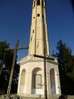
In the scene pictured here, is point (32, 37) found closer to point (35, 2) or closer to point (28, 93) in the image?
point (35, 2)

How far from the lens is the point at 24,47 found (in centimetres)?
1465

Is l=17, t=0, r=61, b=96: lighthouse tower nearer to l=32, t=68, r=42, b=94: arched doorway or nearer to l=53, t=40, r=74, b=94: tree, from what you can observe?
l=32, t=68, r=42, b=94: arched doorway

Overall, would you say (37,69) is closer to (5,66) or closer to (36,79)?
(36,79)

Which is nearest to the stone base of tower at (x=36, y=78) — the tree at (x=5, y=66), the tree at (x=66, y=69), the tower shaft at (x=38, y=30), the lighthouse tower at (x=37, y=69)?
the lighthouse tower at (x=37, y=69)

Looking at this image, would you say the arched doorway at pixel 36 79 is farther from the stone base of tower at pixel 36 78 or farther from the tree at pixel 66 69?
the tree at pixel 66 69

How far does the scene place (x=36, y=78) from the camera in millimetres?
20969

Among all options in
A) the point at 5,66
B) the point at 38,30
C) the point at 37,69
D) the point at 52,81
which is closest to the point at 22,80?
the point at 37,69

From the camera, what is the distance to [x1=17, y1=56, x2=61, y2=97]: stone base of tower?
19.8 meters

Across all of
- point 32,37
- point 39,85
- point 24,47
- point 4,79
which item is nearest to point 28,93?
point 39,85

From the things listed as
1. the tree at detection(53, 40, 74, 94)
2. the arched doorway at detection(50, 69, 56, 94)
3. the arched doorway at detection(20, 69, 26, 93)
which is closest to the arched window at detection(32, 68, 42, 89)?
the arched doorway at detection(50, 69, 56, 94)

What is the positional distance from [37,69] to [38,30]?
6.78 metres

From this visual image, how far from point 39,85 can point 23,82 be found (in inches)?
122

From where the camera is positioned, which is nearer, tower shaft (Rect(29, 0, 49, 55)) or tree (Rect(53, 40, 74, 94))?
tower shaft (Rect(29, 0, 49, 55))

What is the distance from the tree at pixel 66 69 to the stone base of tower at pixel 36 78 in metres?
9.41
